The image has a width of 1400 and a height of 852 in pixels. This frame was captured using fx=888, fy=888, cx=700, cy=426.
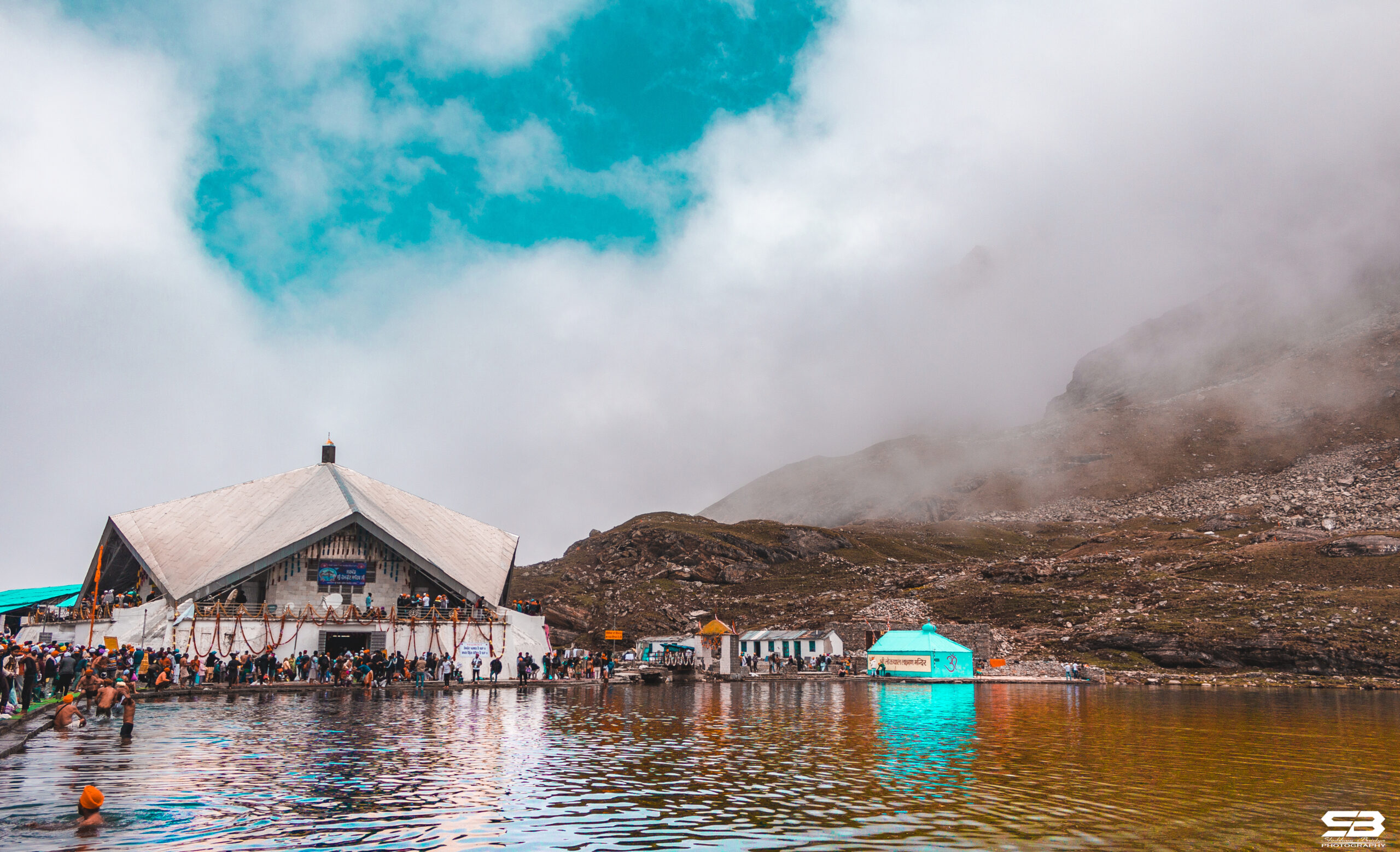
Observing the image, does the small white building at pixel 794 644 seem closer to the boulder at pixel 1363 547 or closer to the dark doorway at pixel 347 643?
the dark doorway at pixel 347 643

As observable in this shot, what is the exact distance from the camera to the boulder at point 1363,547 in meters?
95.3

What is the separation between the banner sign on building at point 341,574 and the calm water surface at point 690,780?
21.8 m

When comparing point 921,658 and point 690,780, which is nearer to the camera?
point 690,780

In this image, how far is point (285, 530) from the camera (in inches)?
1993

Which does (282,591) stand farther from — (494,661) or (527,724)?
(527,724)

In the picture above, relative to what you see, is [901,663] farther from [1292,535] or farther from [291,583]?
[1292,535]

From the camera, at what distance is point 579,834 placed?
34.5 feet

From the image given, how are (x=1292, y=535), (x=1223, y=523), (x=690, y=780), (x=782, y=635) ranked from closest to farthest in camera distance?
(x=690, y=780) < (x=782, y=635) < (x=1292, y=535) < (x=1223, y=523)

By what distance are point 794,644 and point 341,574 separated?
1691 inches

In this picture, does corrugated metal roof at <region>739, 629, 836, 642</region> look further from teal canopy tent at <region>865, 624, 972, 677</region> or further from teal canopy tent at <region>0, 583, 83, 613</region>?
teal canopy tent at <region>0, 583, 83, 613</region>

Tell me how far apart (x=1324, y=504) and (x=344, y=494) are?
525 ft

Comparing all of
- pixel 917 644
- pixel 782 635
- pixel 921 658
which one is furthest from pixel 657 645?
pixel 921 658

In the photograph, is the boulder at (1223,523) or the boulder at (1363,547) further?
the boulder at (1223,523)

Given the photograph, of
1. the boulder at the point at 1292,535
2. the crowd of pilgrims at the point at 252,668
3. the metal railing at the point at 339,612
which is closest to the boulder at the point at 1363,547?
the boulder at the point at 1292,535
